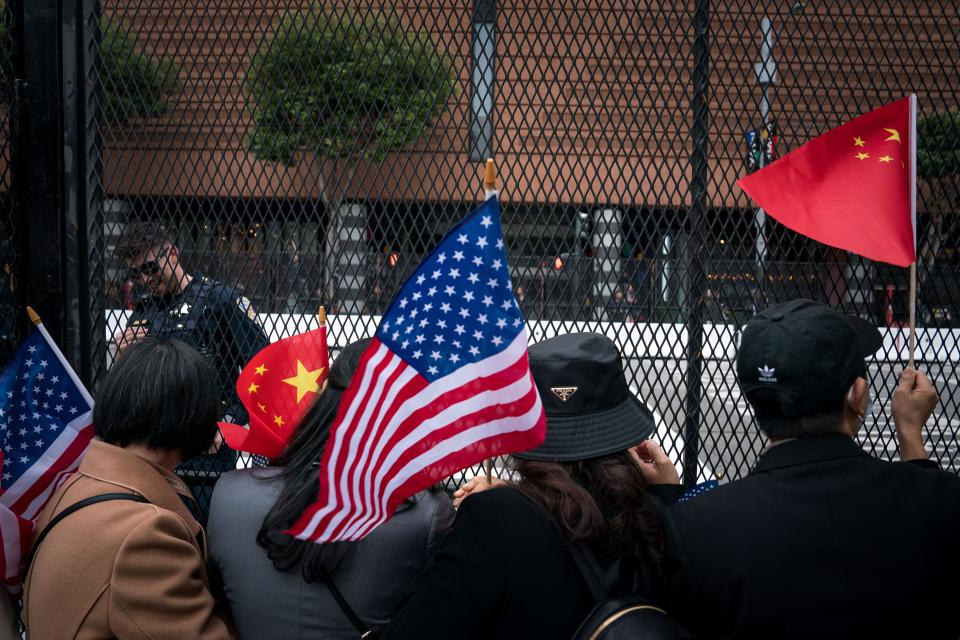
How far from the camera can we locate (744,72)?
10.1 ft

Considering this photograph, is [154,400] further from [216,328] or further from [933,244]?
[933,244]

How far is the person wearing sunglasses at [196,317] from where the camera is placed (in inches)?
132

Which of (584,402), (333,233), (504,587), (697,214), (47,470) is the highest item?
Result: (697,214)

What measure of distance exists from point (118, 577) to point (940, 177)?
2.83 meters

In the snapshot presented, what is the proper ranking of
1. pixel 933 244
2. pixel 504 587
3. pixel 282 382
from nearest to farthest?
1. pixel 504 587
2. pixel 282 382
3. pixel 933 244

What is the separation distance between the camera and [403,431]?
192cm

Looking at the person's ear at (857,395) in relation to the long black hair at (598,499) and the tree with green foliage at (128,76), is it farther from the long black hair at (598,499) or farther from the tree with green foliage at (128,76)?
the tree with green foliage at (128,76)

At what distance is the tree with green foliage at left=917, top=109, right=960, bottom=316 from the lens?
3012mm

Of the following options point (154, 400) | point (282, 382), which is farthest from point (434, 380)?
point (282, 382)

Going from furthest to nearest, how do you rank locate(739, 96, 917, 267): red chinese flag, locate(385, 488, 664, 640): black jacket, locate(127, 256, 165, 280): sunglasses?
locate(127, 256, 165, 280): sunglasses
locate(739, 96, 917, 267): red chinese flag
locate(385, 488, 664, 640): black jacket

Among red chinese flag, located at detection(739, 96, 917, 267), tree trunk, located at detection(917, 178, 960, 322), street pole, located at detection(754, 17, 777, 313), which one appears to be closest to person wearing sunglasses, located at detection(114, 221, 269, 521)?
street pole, located at detection(754, 17, 777, 313)

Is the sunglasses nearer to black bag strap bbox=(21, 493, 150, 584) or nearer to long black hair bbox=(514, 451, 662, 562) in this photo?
black bag strap bbox=(21, 493, 150, 584)

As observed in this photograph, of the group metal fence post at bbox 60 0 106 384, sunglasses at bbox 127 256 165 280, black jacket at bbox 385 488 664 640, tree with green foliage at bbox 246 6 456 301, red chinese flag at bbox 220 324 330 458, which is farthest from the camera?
sunglasses at bbox 127 256 165 280

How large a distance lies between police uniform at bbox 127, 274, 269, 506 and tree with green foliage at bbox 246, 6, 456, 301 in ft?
1.28
